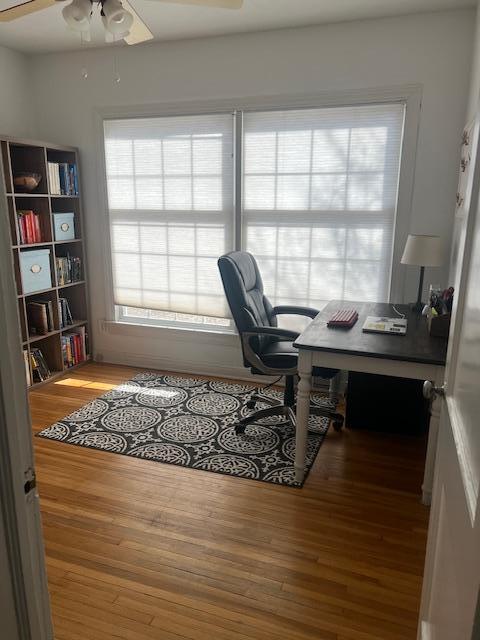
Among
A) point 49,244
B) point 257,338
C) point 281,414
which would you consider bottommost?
point 281,414

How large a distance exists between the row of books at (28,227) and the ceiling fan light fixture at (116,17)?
76.6 inches

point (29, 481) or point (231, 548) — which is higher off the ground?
point (29, 481)

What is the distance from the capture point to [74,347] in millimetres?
4219

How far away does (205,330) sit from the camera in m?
4.09

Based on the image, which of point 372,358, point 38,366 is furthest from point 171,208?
point 372,358

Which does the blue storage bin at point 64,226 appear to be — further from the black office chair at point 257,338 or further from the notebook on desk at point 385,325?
the notebook on desk at point 385,325

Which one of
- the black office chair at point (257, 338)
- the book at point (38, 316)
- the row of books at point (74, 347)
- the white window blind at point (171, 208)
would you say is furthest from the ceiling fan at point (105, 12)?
the row of books at point (74, 347)

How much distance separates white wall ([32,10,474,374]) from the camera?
3076mm

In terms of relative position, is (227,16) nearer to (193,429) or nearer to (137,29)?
(137,29)

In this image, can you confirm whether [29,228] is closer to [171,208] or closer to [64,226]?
[64,226]

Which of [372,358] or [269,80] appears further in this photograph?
[269,80]

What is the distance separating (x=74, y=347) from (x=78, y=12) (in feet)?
9.31

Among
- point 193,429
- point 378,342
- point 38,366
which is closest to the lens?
point 378,342

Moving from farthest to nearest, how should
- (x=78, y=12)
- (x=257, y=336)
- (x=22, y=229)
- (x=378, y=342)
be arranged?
(x=22, y=229)
(x=257, y=336)
(x=378, y=342)
(x=78, y=12)
